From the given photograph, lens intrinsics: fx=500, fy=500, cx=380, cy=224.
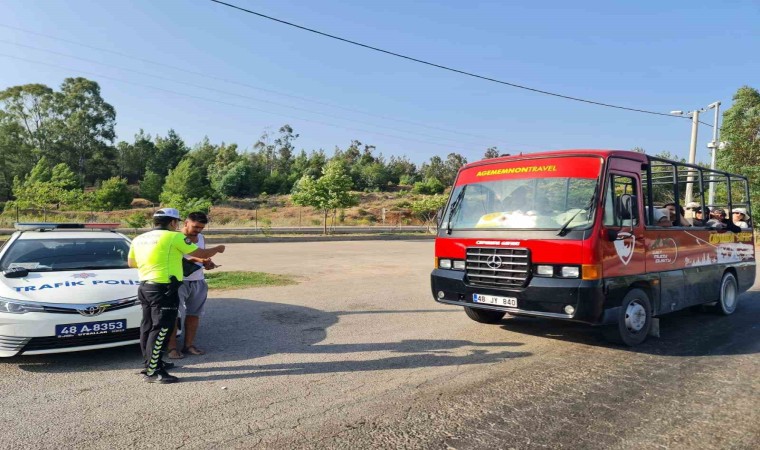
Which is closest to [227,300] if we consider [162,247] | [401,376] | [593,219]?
[162,247]

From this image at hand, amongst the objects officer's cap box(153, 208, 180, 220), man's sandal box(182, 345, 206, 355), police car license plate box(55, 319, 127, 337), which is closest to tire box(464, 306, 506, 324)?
man's sandal box(182, 345, 206, 355)

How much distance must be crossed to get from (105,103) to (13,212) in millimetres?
40962

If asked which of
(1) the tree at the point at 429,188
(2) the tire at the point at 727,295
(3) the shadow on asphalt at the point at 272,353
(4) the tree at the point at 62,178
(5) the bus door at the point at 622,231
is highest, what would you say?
(1) the tree at the point at 429,188

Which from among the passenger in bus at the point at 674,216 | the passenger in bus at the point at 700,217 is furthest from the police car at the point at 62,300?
the passenger in bus at the point at 700,217

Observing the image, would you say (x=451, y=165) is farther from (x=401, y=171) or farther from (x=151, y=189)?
(x=151, y=189)

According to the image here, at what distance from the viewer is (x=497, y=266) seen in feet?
20.6

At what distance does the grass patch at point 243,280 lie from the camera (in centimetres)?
1159

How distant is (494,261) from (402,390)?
231 centimetres

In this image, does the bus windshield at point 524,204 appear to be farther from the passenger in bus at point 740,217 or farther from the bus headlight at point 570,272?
the passenger in bus at point 740,217

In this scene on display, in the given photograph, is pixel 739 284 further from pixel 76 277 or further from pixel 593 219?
pixel 76 277

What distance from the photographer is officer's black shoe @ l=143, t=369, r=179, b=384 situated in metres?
4.83

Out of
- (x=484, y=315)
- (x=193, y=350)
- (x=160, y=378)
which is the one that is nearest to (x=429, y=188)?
(x=484, y=315)

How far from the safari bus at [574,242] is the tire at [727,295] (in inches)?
35.5

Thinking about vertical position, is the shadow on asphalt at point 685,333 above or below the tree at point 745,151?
below
